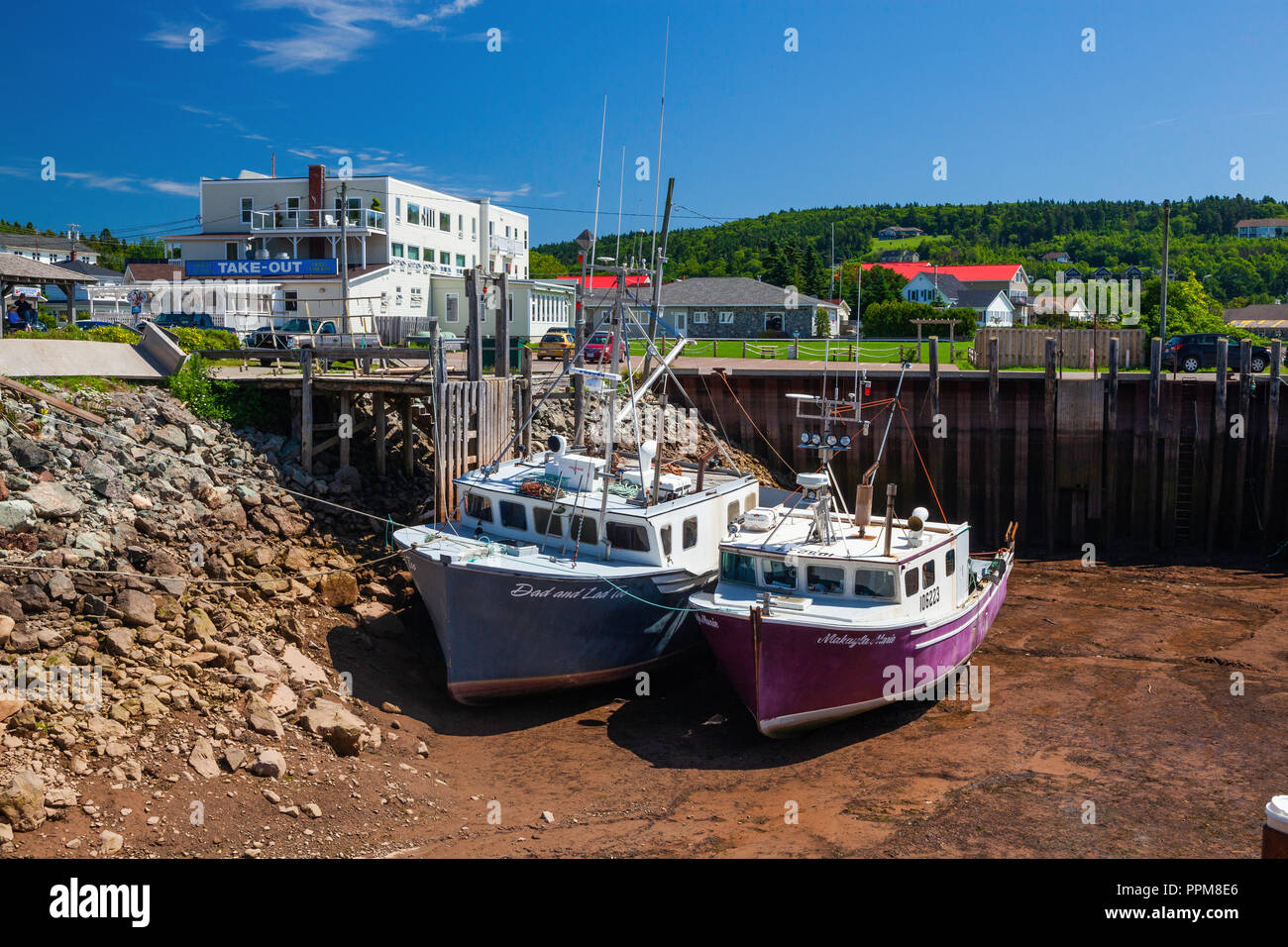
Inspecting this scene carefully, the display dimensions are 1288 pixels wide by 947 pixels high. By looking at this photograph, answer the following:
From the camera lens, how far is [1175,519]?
24.5m

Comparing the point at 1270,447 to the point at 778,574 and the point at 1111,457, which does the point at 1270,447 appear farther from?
the point at 778,574

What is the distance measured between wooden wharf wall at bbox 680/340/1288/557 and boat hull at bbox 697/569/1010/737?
10883mm

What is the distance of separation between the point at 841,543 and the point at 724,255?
8788 cm

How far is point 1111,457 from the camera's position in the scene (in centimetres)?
2500

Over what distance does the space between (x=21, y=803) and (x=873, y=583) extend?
426 inches

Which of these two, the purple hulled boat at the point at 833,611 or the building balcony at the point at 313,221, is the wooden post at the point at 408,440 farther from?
the building balcony at the point at 313,221

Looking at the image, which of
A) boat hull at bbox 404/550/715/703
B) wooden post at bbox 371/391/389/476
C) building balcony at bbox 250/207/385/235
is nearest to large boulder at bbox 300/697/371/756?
boat hull at bbox 404/550/715/703

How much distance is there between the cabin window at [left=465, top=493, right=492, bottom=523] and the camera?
17406 millimetres

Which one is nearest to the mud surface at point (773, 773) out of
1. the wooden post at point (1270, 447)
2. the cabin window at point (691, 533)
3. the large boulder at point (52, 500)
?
the cabin window at point (691, 533)

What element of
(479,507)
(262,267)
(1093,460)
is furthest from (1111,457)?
(262,267)

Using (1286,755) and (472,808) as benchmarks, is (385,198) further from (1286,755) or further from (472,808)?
(1286,755)

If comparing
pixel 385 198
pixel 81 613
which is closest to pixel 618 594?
pixel 81 613

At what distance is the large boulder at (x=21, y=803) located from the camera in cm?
970

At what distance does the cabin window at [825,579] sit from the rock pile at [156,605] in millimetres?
6633
